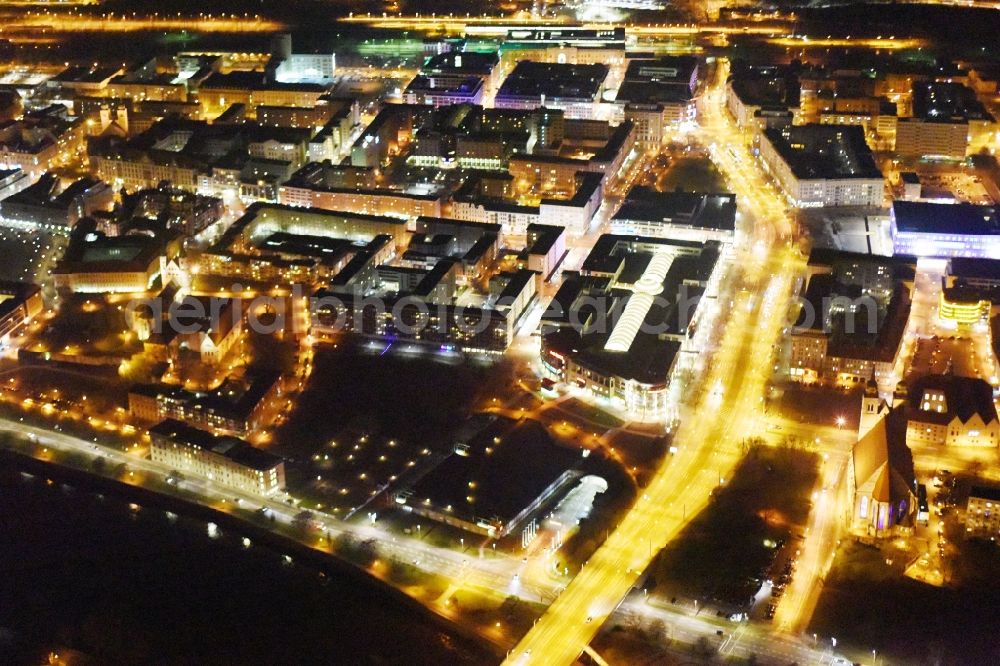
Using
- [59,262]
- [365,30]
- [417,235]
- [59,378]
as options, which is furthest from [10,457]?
[365,30]

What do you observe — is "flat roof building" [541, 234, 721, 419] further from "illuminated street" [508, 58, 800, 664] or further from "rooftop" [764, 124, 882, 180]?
"rooftop" [764, 124, 882, 180]

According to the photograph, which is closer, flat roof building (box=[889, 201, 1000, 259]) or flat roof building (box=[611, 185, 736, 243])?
flat roof building (box=[889, 201, 1000, 259])

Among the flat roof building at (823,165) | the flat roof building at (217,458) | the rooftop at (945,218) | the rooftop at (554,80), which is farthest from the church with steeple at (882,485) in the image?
the rooftop at (554,80)

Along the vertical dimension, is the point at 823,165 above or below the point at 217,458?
above

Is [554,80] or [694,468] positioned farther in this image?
[554,80]

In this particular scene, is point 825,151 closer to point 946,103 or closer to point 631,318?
point 946,103

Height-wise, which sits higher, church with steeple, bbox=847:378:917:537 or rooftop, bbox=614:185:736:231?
church with steeple, bbox=847:378:917:537

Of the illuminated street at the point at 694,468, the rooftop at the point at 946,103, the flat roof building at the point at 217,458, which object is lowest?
the flat roof building at the point at 217,458

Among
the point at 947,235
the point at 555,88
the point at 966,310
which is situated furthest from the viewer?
the point at 555,88

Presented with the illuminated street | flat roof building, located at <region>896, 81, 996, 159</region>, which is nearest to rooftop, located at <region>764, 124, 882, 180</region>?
flat roof building, located at <region>896, 81, 996, 159</region>

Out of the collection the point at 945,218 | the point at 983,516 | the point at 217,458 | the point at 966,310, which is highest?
the point at 945,218

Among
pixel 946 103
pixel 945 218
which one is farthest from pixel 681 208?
pixel 946 103

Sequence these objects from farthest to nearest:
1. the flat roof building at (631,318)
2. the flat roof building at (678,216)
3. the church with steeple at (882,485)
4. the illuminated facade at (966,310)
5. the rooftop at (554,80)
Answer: the rooftop at (554,80) → the flat roof building at (678,216) → the illuminated facade at (966,310) → the flat roof building at (631,318) → the church with steeple at (882,485)

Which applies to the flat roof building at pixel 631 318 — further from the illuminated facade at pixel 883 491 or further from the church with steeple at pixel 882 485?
the illuminated facade at pixel 883 491
